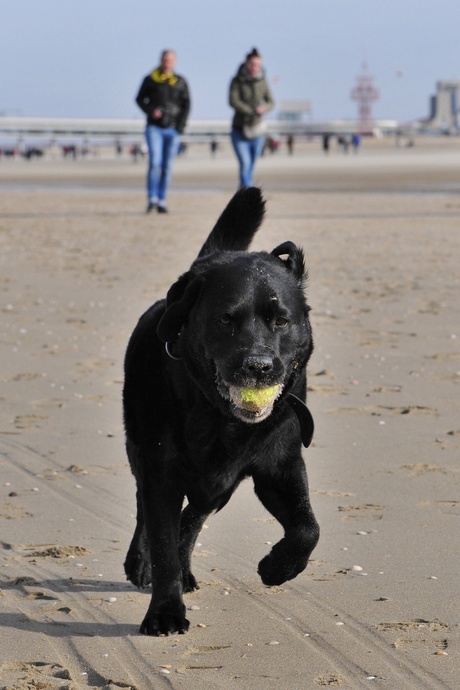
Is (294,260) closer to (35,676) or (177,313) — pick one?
(177,313)

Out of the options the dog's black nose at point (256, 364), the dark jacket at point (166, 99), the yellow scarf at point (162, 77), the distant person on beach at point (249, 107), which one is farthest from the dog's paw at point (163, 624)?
the yellow scarf at point (162, 77)

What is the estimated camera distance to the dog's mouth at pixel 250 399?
3262mm

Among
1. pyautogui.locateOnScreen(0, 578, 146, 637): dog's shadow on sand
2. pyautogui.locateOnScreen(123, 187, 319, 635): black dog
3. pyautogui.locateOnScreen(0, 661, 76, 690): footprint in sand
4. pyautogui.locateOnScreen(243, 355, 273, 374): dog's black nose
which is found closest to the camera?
pyautogui.locateOnScreen(0, 661, 76, 690): footprint in sand

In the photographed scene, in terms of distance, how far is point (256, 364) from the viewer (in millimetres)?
3229

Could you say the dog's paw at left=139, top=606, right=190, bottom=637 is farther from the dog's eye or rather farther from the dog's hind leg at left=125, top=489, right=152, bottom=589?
the dog's eye

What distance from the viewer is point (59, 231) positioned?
52.5 feet

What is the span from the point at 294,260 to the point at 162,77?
43.6 ft

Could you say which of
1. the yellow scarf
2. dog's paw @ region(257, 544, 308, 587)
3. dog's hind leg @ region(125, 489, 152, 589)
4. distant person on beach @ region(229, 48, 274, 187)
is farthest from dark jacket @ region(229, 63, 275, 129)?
dog's paw @ region(257, 544, 308, 587)

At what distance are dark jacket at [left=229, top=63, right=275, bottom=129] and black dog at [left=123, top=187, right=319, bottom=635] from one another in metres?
12.8

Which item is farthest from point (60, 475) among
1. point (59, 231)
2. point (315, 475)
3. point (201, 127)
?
point (201, 127)

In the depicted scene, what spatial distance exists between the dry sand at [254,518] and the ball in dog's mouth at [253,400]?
2.11 feet

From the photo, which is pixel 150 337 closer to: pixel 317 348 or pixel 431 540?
pixel 431 540

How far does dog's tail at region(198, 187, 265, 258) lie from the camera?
4168 mm

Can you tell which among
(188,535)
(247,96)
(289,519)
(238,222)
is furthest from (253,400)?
(247,96)
